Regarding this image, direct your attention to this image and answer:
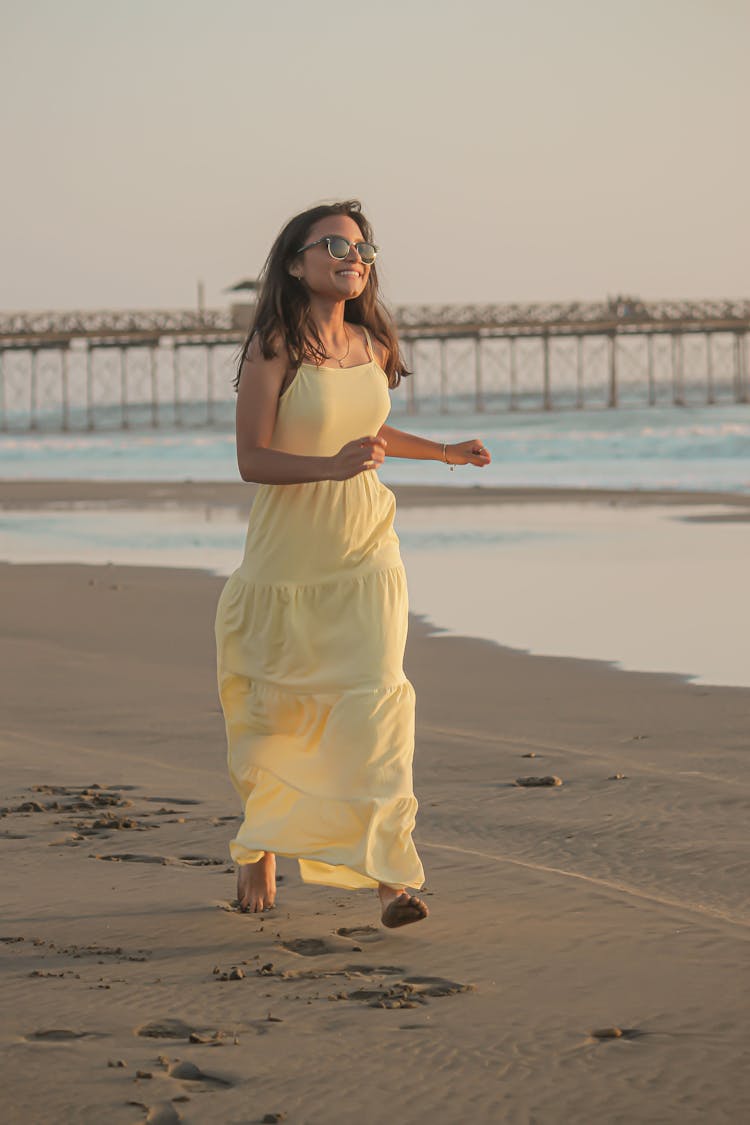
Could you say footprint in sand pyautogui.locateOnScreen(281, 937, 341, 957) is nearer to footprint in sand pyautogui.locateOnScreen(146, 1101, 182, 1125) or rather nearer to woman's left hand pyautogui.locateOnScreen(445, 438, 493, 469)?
Result: footprint in sand pyautogui.locateOnScreen(146, 1101, 182, 1125)

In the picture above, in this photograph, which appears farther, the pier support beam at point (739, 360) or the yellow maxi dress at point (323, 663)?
the pier support beam at point (739, 360)

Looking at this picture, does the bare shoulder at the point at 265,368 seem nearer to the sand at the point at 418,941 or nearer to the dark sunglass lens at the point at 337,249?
the dark sunglass lens at the point at 337,249

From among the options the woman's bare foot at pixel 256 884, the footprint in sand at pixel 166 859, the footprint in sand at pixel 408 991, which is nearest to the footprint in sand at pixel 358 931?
the woman's bare foot at pixel 256 884

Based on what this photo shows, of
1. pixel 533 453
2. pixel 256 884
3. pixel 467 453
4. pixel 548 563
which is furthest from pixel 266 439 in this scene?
pixel 533 453

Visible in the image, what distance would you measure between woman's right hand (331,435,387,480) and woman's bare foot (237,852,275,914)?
3.06 feet

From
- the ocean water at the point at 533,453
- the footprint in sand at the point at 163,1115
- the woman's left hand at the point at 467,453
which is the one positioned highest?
the woman's left hand at the point at 467,453

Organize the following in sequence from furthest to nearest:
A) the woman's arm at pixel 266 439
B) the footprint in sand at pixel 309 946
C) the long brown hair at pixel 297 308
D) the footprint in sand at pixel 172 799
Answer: the footprint in sand at pixel 172 799 → the long brown hair at pixel 297 308 → the woman's arm at pixel 266 439 → the footprint in sand at pixel 309 946

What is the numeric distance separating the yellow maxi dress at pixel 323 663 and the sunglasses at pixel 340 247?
262 millimetres

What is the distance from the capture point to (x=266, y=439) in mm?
3900

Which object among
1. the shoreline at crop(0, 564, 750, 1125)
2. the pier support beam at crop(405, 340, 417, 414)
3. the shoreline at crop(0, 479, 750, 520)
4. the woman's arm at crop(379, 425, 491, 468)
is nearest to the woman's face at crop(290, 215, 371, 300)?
the woman's arm at crop(379, 425, 491, 468)

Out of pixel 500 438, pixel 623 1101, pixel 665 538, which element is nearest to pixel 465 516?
pixel 665 538

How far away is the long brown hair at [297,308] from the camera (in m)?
3.91

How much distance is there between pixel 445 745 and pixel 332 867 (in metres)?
2.04

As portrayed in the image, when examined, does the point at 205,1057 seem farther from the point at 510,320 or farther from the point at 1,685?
the point at 510,320
